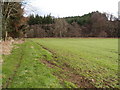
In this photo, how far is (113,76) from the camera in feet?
23.1

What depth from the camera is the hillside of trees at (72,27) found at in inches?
2217

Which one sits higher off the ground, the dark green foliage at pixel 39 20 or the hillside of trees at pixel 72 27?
the dark green foliage at pixel 39 20

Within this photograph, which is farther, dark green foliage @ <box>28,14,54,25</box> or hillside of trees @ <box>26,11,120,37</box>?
dark green foliage @ <box>28,14,54,25</box>

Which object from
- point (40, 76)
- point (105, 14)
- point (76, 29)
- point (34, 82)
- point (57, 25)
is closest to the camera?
point (34, 82)

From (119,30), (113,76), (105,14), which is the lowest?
(113,76)

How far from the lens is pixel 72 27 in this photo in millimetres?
58875

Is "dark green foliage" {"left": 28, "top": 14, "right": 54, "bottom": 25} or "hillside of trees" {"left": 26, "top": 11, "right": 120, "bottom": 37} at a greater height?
"dark green foliage" {"left": 28, "top": 14, "right": 54, "bottom": 25}

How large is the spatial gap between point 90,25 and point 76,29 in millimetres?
10669

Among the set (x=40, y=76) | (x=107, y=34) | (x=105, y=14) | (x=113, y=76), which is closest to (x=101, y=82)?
(x=113, y=76)

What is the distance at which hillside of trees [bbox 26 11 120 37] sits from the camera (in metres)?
56.3

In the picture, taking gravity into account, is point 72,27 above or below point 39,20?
below

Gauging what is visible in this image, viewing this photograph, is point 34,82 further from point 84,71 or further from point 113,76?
point 113,76

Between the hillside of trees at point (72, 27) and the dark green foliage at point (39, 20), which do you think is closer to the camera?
the hillside of trees at point (72, 27)

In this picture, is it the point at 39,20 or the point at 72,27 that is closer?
the point at 72,27
